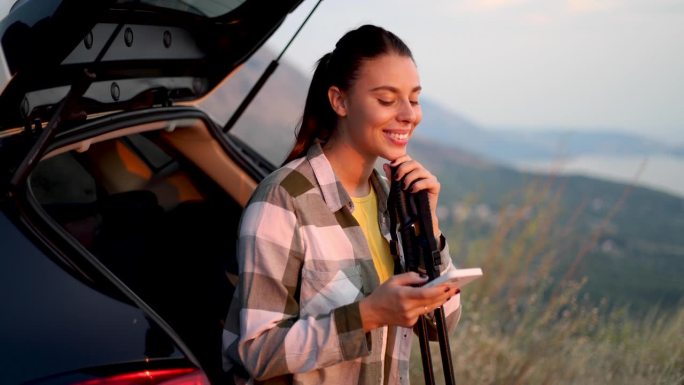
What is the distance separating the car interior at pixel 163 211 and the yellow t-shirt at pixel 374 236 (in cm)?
61

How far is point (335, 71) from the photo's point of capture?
1.93 metres

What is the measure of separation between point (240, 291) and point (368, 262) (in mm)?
284

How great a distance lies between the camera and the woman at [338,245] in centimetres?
166

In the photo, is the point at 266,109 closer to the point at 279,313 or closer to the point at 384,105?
the point at 384,105

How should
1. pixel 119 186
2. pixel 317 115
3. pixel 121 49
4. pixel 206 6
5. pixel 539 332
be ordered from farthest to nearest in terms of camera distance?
pixel 539 332 → pixel 119 186 → pixel 206 6 → pixel 121 49 → pixel 317 115

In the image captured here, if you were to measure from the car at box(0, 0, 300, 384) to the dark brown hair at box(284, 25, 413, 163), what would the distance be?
1.45 ft

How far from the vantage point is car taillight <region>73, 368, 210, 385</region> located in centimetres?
152

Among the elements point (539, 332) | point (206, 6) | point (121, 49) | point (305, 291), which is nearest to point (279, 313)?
point (305, 291)

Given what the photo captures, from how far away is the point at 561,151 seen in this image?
449 centimetres

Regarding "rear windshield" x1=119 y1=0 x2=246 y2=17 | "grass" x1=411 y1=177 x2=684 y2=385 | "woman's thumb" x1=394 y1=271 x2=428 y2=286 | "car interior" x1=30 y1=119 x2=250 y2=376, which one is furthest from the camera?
A: "grass" x1=411 y1=177 x2=684 y2=385

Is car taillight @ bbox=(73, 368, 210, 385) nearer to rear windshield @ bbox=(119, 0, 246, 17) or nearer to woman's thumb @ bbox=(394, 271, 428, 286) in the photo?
woman's thumb @ bbox=(394, 271, 428, 286)

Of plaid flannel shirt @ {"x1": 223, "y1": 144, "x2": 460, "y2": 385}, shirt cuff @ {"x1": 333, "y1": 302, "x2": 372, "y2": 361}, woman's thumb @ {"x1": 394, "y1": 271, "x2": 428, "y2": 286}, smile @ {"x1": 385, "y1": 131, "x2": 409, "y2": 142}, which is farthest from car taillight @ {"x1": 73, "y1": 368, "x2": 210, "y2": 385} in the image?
smile @ {"x1": 385, "y1": 131, "x2": 409, "y2": 142}

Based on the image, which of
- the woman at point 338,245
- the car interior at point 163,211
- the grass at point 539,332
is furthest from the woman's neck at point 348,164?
the grass at point 539,332

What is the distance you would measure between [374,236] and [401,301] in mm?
378
